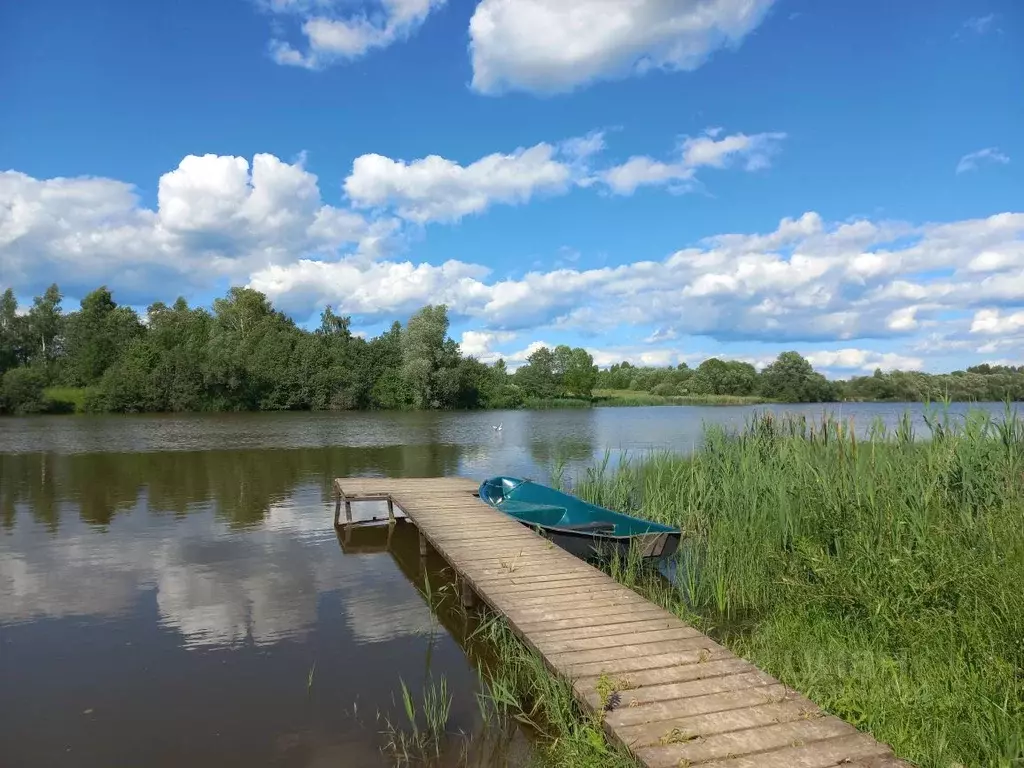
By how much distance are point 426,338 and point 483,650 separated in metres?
45.8

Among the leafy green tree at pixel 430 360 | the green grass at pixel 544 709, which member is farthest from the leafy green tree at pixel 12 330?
the green grass at pixel 544 709

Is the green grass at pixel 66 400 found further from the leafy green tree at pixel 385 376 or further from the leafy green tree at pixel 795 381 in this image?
the leafy green tree at pixel 795 381

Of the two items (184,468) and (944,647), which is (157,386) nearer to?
(184,468)

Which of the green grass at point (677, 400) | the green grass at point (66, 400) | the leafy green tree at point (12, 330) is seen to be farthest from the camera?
the green grass at point (677, 400)

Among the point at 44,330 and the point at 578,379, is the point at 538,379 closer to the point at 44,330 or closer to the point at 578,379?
the point at 578,379

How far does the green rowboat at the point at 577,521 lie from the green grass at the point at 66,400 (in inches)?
1668

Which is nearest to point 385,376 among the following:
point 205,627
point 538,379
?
point 538,379

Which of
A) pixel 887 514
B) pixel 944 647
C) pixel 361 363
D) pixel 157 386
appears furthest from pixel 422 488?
pixel 361 363

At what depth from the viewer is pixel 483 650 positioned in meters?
5.97

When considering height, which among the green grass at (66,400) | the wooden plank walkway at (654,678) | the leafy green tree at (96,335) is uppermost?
the leafy green tree at (96,335)

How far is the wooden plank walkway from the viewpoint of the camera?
3113 millimetres

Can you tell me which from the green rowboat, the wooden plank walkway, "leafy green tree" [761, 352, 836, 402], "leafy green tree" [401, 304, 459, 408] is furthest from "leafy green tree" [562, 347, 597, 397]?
the wooden plank walkway

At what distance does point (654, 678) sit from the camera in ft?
12.8

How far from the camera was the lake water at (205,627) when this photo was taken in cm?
449
